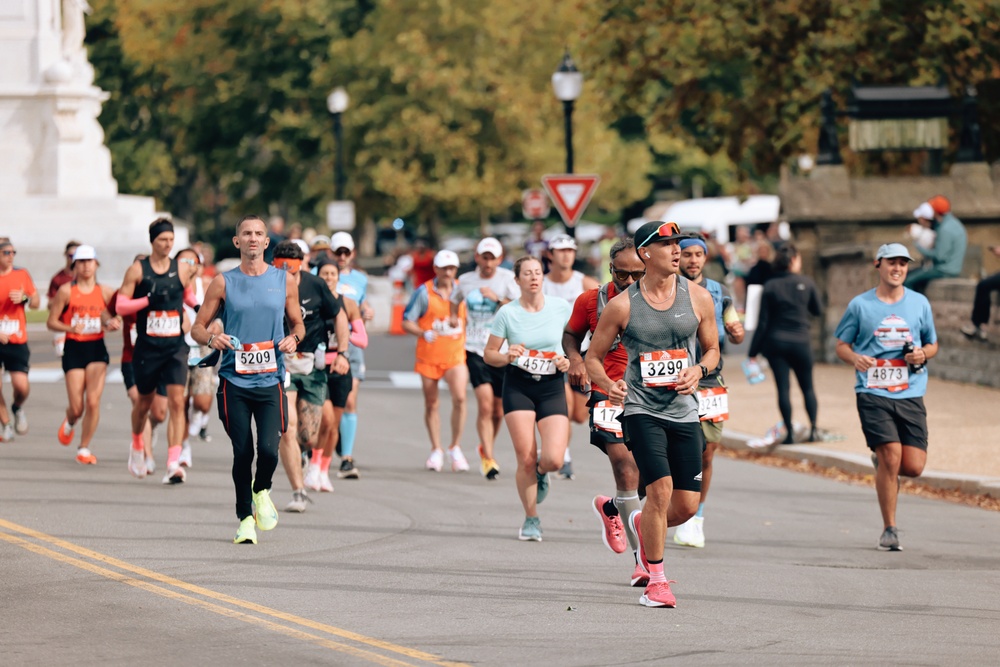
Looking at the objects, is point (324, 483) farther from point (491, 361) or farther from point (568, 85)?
point (568, 85)

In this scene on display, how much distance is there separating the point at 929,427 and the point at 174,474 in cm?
770

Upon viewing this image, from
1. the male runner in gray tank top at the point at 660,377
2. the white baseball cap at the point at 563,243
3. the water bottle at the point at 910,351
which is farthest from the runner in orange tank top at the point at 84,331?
the male runner in gray tank top at the point at 660,377

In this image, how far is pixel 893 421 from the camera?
12.0 meters

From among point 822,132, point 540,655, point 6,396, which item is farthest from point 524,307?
point 822,132

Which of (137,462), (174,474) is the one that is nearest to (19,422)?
(137,462)

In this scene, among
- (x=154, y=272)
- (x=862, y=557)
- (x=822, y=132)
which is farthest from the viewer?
(x=822, y=132)

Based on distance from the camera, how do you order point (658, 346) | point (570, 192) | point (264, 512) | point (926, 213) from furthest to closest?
1. point (570, 192)
2. point (926, 213)
3. point (264, 512)
4. point (658, 346)

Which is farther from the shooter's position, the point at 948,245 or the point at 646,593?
the point at 948,245

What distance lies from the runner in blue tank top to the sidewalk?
20.3 ft

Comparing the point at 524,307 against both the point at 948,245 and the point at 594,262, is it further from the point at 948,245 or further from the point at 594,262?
the point at 594,262

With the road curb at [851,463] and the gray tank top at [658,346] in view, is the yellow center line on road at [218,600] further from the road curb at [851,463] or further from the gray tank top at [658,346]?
the road curb at [851,463]

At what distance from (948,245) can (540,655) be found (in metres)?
16.0

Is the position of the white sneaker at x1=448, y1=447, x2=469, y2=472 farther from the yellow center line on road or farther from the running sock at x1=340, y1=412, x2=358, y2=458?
the yellow center line on road

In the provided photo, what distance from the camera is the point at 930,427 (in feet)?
60.6
